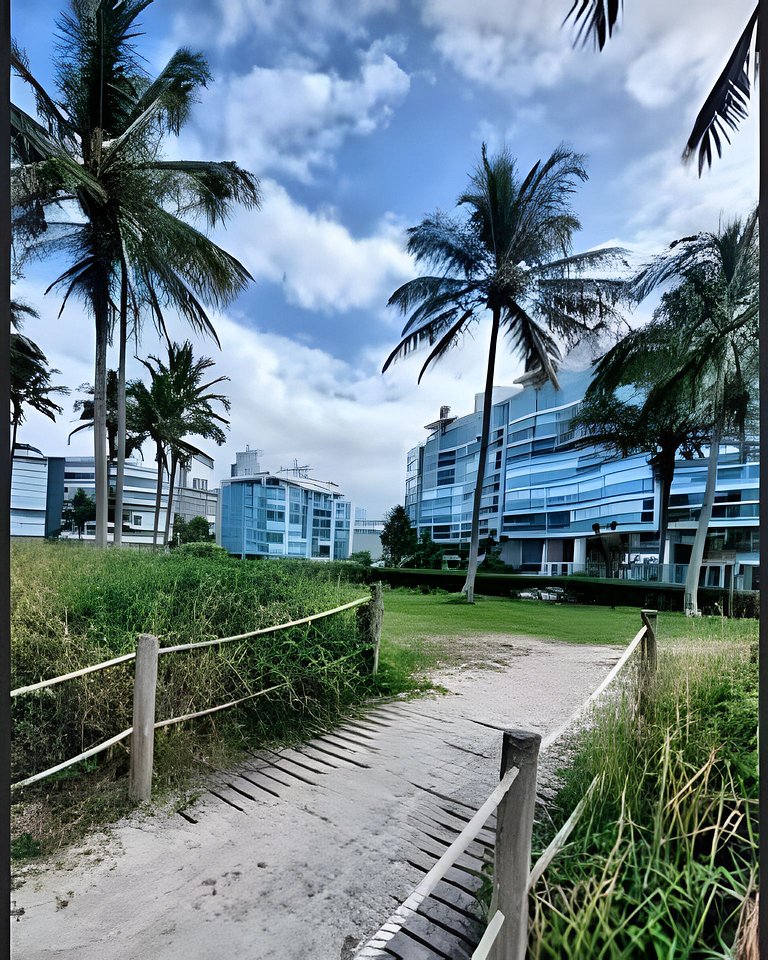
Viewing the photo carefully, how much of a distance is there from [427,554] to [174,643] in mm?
1196

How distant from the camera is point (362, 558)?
1.95 metres

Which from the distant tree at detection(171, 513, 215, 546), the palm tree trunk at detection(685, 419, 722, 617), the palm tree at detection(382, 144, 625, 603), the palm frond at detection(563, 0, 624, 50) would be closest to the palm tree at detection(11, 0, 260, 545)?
the distant tree at detection(171, 513, 215, 546)

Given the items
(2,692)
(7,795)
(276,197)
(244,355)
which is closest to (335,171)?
(276,197)

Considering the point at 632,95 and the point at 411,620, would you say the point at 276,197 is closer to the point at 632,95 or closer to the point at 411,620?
the point at 632,95

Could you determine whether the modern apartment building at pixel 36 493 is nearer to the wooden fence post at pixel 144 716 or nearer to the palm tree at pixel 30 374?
the palm tree at pixel 30 374

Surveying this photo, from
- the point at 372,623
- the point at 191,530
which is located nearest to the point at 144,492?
the point at 191,530

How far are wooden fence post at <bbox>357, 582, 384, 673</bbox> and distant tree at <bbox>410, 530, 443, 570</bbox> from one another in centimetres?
24

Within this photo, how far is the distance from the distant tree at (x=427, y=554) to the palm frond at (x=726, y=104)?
1.17m

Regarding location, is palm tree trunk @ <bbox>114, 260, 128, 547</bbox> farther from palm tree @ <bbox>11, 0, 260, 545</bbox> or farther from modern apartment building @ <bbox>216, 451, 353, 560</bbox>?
modern apartment building @ <bbox>216, 451, 353, 560</bbox>

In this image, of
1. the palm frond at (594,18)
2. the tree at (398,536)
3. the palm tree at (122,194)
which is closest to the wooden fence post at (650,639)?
the tree at (398,536)

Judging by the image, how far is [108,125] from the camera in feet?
6.63

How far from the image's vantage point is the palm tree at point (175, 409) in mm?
2045

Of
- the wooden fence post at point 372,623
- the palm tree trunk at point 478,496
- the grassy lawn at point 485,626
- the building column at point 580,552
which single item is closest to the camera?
the grassy lawn at point 485,626

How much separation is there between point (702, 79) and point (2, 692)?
177cm
